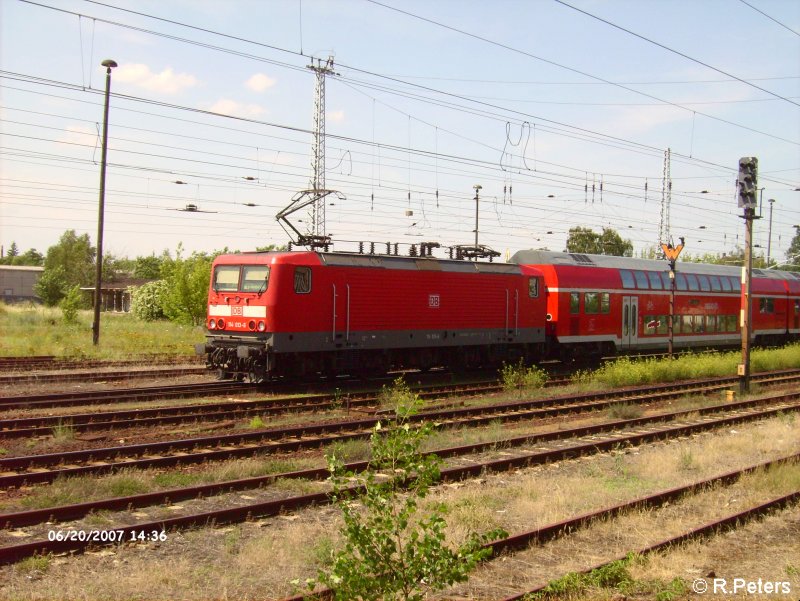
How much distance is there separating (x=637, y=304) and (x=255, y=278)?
589 inches

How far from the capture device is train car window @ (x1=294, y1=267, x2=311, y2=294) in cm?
1731

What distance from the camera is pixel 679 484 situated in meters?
10.1

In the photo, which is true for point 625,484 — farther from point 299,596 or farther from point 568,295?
point 568,295

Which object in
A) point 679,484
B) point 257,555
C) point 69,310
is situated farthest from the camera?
point 69,310

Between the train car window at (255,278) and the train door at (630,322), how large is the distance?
45.6 ft

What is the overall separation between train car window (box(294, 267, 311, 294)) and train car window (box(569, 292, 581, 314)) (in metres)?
10.2

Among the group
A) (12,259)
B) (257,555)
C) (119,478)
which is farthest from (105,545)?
(12,259)

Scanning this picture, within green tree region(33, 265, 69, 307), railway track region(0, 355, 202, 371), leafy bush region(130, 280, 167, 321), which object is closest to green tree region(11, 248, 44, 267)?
green tree region(33, 265, 69, 307)

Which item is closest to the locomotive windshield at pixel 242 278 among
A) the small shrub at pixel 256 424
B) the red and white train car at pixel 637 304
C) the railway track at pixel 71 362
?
the small shrub at pixel 256 424

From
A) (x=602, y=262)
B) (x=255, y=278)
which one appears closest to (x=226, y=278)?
(x=255, y=278)

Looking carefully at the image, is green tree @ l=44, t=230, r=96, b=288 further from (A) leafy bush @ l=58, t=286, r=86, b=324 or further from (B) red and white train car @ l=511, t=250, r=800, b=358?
(B) red and white train car @ l=511, t=250, r=800, b=358

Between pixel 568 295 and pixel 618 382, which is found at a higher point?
pixel 568 295

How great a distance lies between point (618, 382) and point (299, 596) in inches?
666

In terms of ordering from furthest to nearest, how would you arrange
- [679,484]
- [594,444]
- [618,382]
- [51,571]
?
[618,382] → [594,444] → [679,484] → [51,571]
